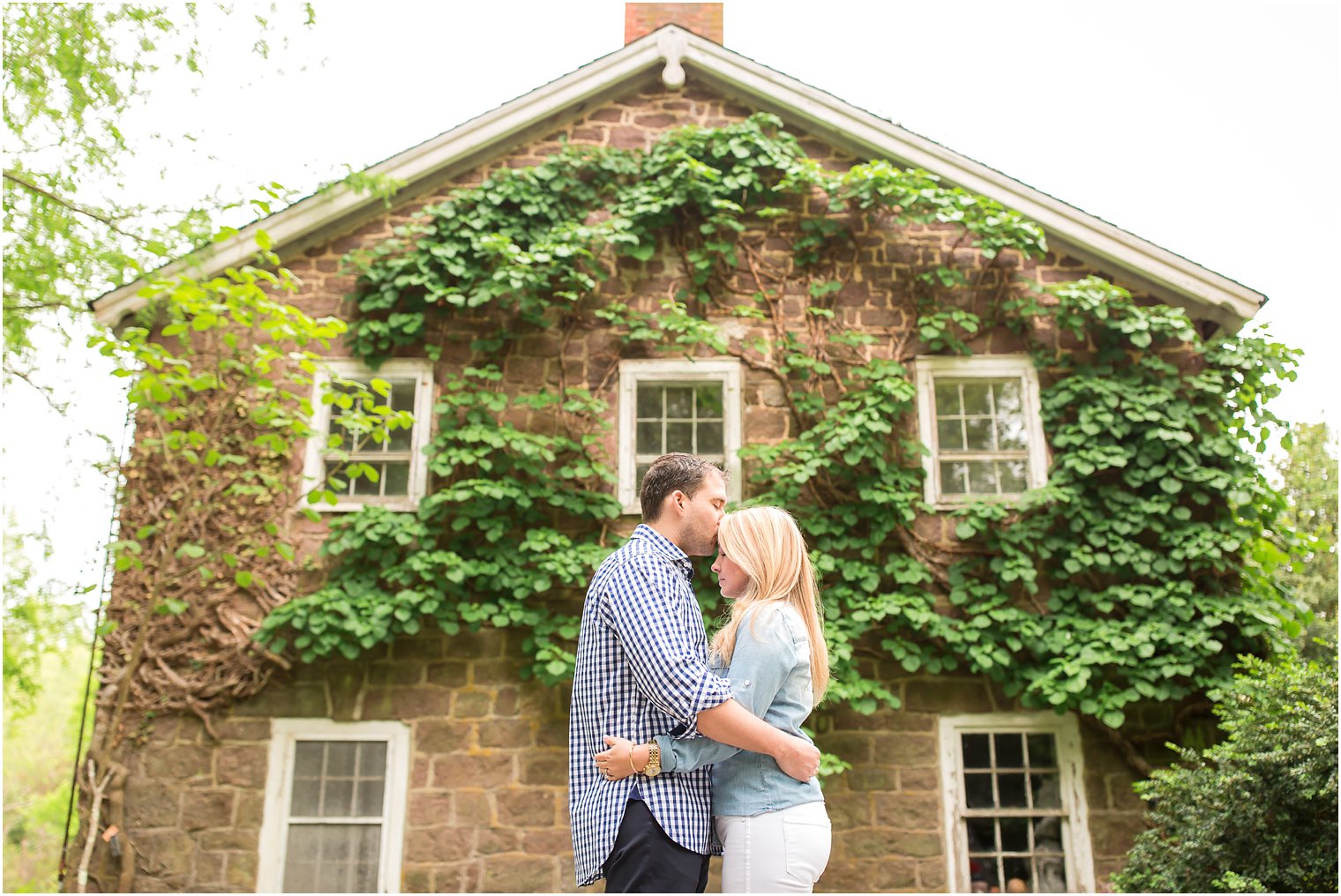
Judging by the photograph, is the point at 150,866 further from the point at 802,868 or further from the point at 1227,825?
the point at 1227,825

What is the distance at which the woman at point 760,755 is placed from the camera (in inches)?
94.9

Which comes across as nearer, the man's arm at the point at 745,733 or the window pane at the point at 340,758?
the man's arm at the point at 745,733

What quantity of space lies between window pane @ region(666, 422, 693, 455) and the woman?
4.43 m

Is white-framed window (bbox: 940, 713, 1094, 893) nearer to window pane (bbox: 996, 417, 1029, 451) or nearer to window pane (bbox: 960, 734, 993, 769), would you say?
window pane (bbox: 960, 734, 993, 769)

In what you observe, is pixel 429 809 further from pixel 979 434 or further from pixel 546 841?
pixel 979 434

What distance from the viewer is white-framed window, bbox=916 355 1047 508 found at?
276 inches

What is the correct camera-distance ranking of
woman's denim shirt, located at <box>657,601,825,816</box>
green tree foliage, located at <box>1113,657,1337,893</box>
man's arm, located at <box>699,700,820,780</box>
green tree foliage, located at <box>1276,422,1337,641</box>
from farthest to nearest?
green tree foliage, located at <box>1276,422,1337,641</box>
green tree foliage, located at <box>1113,657,1337,893</box>
woman's denim shirt, located at <box>657,601,825,816</box>
man's arm, located at <box>699,700,820,780</box>

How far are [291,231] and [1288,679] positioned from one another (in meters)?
7.02

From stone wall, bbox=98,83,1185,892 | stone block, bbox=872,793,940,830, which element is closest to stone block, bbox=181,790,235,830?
stone wall, bbox=98,83,1185,892

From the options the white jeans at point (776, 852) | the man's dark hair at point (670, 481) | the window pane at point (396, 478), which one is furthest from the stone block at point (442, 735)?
the white jeans at point (776, 852)

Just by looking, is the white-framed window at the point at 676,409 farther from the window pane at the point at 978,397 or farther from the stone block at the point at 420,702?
the stone block at the point at 420,702

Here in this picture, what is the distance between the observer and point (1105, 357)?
7.02 meters

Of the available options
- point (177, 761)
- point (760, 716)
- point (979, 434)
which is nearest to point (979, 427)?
point (979, 434)

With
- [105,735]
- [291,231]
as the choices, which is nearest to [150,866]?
[105,735]
